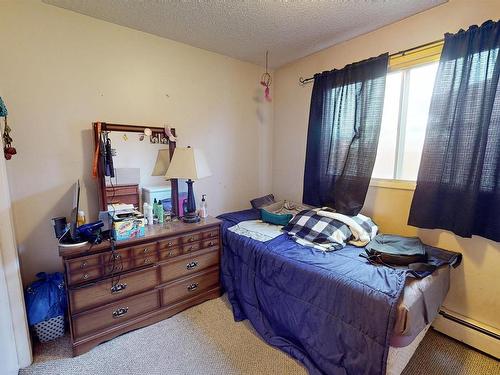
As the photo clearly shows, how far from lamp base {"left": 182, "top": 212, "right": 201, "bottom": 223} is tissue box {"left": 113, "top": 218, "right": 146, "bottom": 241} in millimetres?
410

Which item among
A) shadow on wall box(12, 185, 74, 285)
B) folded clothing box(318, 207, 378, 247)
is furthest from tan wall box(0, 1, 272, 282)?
folded clothing box(318, 207, 378, 247)

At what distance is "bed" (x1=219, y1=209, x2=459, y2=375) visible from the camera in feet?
3.89

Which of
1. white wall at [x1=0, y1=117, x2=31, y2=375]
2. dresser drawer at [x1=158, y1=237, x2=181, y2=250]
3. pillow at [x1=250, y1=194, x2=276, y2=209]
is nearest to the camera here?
white wall at [x1=0, y1=117, x2=31, y2=375]

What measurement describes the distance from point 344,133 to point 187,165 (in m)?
1.47

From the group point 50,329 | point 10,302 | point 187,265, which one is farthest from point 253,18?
point 50,329

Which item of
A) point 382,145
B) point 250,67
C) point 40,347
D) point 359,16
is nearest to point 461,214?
point 382,145

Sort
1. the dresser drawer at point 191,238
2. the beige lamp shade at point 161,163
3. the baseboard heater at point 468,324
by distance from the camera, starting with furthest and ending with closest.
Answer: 1. the beige lamp shade at point 161,163
2. the dresser drawer at point 191,238
3. the baseboard heater at point 468,324

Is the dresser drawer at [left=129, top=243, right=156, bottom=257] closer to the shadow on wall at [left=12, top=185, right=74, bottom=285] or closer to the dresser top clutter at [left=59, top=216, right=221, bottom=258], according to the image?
the dresser top clutter at [left=59, top=216, right=221, bottom=258]

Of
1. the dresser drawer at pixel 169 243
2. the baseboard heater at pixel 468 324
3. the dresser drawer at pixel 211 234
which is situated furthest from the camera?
the dresser drawer at pixel 211 234

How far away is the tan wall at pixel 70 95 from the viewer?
165cm

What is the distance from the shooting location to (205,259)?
6.89 feet

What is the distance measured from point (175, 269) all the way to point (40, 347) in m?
0.98

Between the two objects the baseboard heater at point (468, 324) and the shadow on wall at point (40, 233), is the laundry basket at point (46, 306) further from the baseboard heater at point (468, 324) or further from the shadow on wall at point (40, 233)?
the baseboard heater at point (468, 324)

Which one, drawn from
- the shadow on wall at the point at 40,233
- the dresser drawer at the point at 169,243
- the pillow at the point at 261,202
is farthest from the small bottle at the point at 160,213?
the pillow at the point at 261,202
